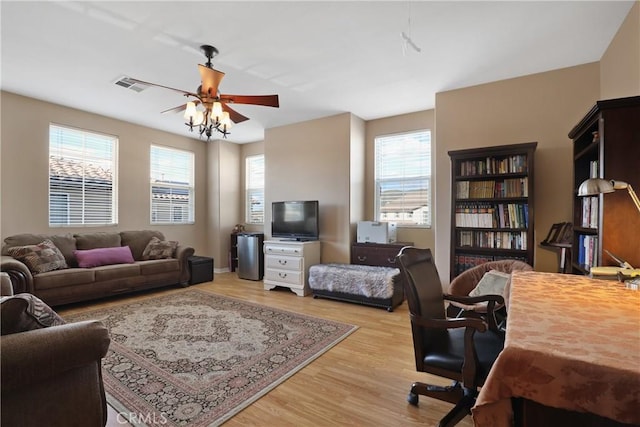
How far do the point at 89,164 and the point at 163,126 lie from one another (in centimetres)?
132

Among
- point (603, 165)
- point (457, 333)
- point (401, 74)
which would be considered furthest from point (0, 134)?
point (603, 165)

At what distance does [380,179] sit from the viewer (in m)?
4.93

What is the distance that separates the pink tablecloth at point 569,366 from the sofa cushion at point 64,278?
4.58 meters

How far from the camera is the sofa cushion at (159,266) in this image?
177 inches

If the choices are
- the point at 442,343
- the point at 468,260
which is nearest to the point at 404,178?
the point at 468,260

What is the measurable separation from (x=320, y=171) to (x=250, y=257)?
2075mm

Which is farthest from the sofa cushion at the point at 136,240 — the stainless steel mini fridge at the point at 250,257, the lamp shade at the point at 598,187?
the lamp shade at the point at 598,187

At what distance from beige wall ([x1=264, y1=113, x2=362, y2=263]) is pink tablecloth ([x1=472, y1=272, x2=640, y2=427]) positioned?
3614mm

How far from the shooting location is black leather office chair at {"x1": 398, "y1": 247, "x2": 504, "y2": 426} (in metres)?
1.45

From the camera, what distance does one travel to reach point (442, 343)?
1.72 m

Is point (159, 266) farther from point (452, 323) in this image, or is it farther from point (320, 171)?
point (452, 323)

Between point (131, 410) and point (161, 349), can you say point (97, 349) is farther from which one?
point (161, 349)

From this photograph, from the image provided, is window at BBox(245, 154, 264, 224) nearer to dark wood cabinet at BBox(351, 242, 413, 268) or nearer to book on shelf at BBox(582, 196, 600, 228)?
dark wood cabinet at BBox(351, 242, 413, 268)

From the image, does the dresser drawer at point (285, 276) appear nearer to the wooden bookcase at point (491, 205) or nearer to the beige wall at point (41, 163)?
the wooden bookcase at point (491, 205)
